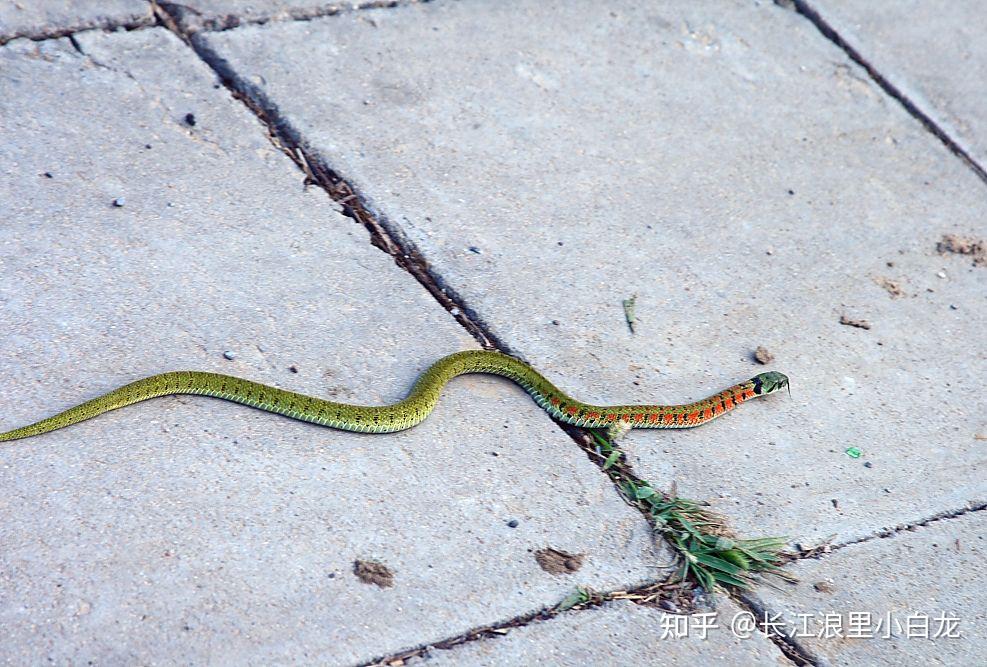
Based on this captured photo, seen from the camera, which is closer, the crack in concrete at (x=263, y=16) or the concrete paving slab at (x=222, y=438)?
the concrete paving slab at (x=222, y=438)

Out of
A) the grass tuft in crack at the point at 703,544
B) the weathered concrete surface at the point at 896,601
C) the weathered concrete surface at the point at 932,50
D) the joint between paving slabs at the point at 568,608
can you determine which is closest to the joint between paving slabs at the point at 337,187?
the grass tuft in crack at the point at 703,544

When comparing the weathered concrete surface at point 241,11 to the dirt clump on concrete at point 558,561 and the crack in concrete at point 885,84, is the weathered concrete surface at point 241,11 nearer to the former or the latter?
the crack in concrete at point 885,84

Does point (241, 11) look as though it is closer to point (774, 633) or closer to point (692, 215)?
point (692, 215)

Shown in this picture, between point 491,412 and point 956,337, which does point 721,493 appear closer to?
point 491,412

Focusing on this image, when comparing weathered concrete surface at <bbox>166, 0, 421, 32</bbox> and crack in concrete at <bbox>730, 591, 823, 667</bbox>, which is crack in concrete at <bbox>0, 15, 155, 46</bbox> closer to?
weathered concrete surface at <bbox>166, 0, 421, 32</bbox>

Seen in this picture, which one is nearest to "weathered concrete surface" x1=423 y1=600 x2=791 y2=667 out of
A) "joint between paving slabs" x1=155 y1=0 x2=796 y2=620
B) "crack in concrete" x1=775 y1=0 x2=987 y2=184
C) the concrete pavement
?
the concrete pavement
